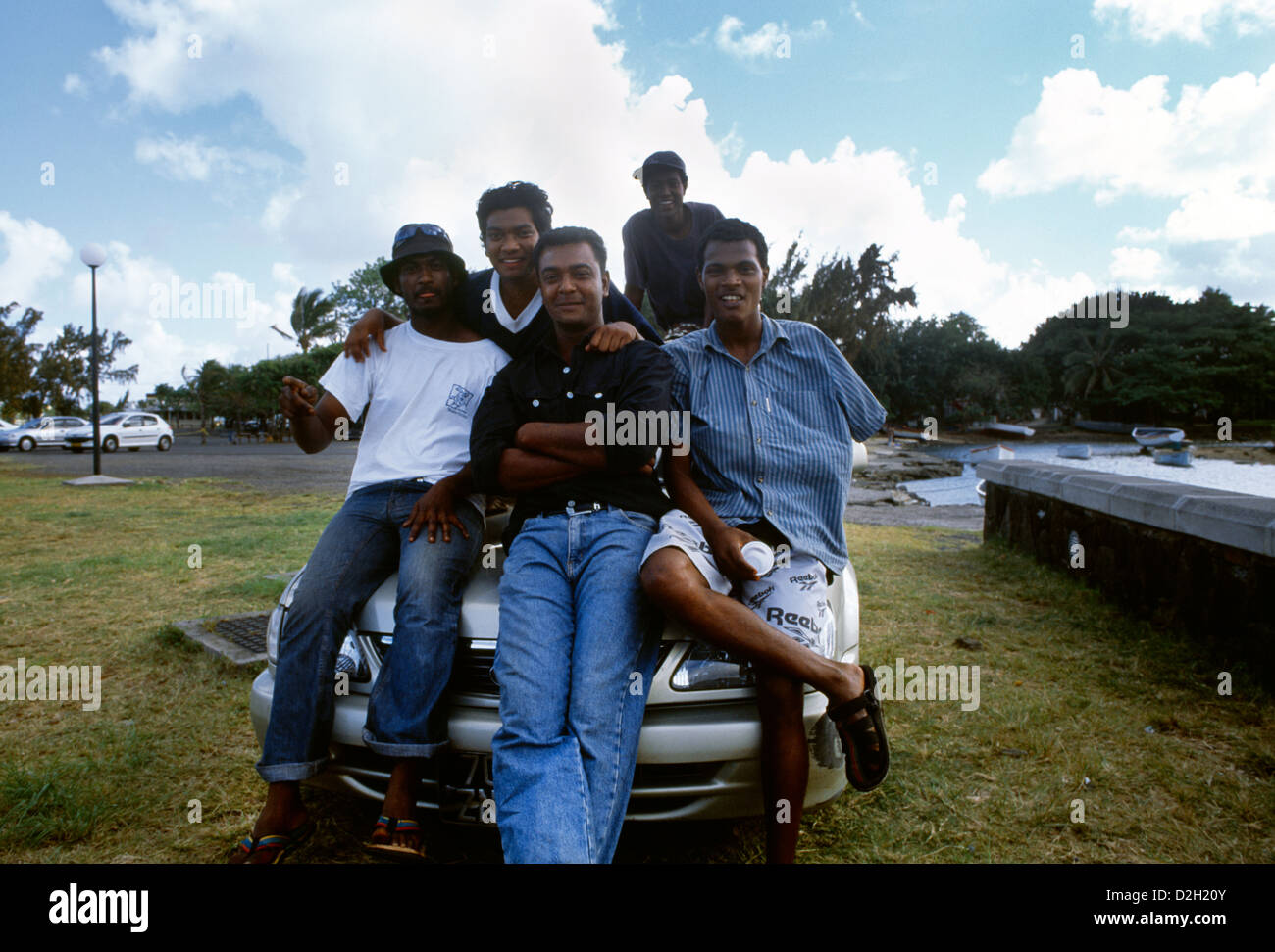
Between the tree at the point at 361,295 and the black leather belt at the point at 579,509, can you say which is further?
the tree at the point at 361,295

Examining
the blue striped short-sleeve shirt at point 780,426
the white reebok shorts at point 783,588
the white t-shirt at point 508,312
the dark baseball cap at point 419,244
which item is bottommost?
the white reebok shorts at point 783,588

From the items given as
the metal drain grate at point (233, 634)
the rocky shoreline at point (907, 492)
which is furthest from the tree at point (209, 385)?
the metal drain grate at point (233, 634)

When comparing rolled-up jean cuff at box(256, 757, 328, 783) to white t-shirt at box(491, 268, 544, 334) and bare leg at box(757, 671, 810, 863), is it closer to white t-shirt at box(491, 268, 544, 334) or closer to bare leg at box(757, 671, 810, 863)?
bare leg at box(757, 671, 810, 863)

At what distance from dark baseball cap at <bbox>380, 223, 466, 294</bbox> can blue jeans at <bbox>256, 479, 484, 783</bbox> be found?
44.9 inches

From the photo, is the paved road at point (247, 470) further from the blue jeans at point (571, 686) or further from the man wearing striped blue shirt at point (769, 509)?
the blue jeans at point (571, 686)

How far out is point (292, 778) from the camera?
228 centimetres

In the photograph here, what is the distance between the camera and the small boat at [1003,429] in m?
47.5

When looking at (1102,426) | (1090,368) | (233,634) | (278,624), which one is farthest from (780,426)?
(1090,368)

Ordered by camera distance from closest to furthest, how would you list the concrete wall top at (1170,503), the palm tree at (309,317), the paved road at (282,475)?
the concrete wall top at (1170,503)
the paved road at (282,475)
the palm tree at (309,317)

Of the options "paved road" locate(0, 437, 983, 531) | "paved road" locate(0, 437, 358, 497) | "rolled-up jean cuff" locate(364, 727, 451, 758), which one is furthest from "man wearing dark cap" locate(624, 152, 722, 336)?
"paved road" locate(0, 437, 358, 497)

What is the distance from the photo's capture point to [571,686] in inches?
84.7

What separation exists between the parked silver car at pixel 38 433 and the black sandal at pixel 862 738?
1451 inches

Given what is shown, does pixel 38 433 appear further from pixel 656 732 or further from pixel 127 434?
pixel 656 732

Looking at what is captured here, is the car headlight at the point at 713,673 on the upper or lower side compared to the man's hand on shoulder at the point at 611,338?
lower
